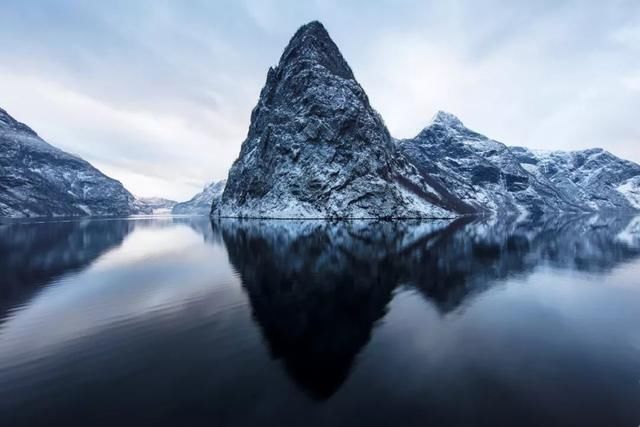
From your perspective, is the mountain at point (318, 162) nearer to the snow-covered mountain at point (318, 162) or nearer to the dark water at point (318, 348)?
the snow-covered mountain at point (318, 162)

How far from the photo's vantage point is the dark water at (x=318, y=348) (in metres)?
10.6

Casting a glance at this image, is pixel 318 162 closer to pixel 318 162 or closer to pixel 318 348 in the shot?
pixel 318 162

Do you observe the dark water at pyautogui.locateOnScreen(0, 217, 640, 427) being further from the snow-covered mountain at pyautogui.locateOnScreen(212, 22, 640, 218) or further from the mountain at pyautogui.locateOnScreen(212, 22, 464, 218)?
the snow-covered mountain at pyautogui.locateOnScreen(212, 22, 640, 218)

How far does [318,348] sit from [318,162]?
144622mm

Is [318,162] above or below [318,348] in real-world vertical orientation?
above

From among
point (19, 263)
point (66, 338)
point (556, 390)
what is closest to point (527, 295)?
point (556, 390)

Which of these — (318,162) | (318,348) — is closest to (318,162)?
(318,162)

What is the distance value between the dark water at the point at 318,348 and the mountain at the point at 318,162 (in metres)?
118

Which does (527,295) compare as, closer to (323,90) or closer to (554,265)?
(554,265)

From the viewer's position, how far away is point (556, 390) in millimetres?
11891

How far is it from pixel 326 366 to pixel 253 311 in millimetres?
8587

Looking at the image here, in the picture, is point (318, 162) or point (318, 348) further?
point (318, 162)

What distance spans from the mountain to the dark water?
118 m

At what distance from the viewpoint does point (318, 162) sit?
157m
